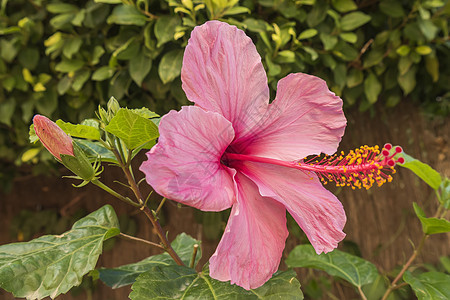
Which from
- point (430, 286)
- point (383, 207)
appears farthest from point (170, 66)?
point (383, 207)

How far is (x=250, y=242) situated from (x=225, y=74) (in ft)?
0.83

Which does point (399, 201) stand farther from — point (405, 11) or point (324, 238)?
point (324, 238)

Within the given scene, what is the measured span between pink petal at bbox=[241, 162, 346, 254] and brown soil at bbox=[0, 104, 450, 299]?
4.26 ft

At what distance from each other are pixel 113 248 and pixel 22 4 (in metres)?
1.23

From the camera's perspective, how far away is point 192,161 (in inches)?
20.7

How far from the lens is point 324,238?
58 cm

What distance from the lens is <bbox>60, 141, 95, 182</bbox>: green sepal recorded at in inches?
23.2

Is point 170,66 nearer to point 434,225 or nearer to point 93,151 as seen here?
point 93,151

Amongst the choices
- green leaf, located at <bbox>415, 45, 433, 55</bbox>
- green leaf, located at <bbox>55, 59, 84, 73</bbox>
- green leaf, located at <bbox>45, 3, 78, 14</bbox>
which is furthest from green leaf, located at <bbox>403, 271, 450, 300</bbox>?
green leaf, located at <bbox>45, 3, 78, 14</bbox>

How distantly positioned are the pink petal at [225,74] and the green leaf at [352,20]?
1073 mm

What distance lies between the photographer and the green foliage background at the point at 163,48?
144 cm

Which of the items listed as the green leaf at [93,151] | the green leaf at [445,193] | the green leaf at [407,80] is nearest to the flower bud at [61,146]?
the green leaf at [93,151]

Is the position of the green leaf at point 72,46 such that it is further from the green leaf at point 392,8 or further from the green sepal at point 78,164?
the green leaf at point 392,8

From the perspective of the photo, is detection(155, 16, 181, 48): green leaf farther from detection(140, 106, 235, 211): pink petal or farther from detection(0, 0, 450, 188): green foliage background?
detection(140, 106, 235, 211): pink petal
